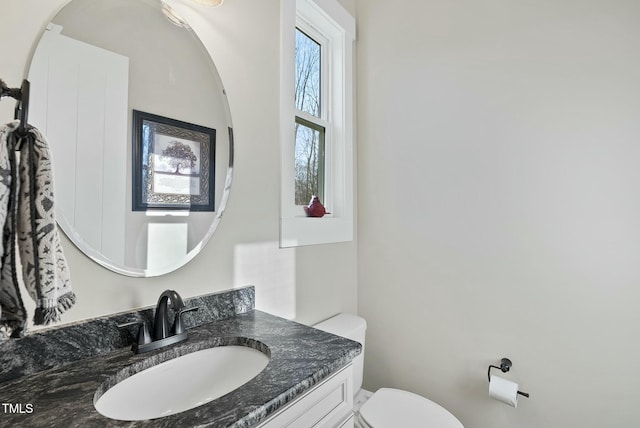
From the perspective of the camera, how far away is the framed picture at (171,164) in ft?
3.03

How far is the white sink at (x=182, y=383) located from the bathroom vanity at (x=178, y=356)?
0.05ft

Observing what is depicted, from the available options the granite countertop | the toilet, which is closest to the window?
the toilet

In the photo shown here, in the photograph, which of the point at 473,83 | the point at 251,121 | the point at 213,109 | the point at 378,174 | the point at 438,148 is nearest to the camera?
the point at 213,109

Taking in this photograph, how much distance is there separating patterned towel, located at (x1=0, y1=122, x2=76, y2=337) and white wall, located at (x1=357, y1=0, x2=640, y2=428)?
5.15 feet

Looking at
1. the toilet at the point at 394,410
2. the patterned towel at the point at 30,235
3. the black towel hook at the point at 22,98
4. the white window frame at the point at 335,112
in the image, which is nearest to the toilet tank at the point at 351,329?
the toilet at the point at 394,410

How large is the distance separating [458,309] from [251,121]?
1397 millimetres

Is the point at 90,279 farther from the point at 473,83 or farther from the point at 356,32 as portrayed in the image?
the point at 356,32

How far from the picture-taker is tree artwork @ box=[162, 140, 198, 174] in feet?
3.24

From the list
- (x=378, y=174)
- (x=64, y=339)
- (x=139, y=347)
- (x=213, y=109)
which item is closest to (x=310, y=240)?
(x=378, y=174)

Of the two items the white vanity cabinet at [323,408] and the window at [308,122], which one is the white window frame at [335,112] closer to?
the window at [308,122]

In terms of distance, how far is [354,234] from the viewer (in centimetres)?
195

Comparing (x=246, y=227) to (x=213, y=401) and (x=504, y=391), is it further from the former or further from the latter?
(x=504, y=391)

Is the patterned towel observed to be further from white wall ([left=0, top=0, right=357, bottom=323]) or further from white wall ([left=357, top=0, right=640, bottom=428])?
white wall ([left=357, top=0, right=640, bottom=428])

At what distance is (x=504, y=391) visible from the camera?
1354 millimetres
